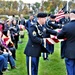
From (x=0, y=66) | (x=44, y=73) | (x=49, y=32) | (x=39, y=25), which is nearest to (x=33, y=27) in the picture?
(x=39, y=25)

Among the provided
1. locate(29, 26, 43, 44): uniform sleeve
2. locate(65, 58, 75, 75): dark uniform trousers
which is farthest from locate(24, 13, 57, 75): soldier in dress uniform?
locate(65, 58, 75, 75): dark uniform trousers

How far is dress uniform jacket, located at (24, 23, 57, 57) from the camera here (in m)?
7.97

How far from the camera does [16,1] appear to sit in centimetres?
7725

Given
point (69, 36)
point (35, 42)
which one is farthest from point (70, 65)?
point (35, 42)

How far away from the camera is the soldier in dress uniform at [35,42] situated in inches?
314

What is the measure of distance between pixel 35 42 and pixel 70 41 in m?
0.92

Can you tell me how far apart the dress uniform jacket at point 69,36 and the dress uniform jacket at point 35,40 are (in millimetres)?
609

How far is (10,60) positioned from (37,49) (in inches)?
114

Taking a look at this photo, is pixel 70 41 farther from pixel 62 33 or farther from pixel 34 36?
pixel 34 36

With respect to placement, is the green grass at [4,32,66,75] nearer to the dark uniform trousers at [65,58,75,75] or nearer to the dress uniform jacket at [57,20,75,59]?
the dark uniform trousers at [65,58,75,75]

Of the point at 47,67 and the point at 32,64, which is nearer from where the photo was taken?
the point at 32,64

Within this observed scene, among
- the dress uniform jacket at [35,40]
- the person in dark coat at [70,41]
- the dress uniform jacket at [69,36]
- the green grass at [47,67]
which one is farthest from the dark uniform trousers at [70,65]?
the green grass at [47,67]

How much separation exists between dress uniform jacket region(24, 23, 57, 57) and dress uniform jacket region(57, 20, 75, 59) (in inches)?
24.0

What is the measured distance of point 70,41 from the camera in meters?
7.66
